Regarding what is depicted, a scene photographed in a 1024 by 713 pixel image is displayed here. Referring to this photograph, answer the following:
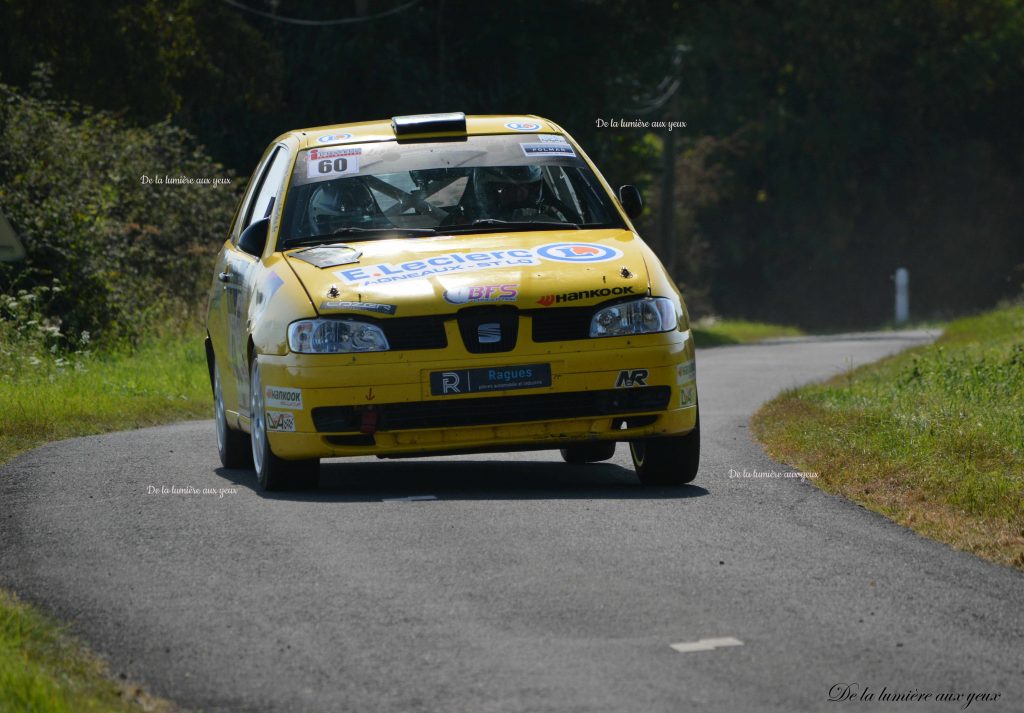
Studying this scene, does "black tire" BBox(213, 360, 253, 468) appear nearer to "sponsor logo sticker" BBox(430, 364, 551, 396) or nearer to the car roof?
the car roof

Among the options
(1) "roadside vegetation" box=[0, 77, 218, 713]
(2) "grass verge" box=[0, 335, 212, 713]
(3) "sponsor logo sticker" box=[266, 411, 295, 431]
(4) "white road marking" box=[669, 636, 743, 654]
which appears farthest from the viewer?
(1) "roadside vegetation" box=[0, 77, 218, 713]

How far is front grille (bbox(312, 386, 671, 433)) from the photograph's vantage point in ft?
29.1

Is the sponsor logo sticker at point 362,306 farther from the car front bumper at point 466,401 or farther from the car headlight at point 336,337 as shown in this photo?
the car front bumper at point 466,401

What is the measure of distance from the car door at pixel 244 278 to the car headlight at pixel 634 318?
1.94 metres

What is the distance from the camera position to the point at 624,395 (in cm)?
900

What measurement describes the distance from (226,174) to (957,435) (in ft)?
70.4

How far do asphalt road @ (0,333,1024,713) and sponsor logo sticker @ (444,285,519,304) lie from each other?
95 cm

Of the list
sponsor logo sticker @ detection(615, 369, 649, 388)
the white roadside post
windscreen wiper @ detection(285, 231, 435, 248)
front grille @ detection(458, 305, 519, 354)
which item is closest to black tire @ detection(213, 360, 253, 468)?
windscreen wiper @ detection(285, 231, 435, 248)

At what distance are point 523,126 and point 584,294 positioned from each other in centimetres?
215

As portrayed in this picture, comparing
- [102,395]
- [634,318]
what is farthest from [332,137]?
[102,395]

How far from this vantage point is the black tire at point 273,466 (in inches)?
367

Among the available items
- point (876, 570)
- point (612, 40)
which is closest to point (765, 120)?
point (612, 40)

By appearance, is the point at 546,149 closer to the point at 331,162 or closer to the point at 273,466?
the point at 331,162

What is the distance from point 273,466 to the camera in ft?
30.6
